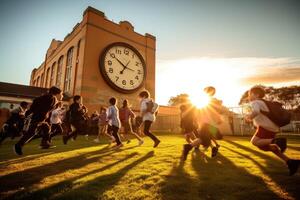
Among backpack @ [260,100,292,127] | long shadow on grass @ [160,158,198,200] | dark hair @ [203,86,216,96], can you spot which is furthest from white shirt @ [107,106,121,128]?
backpack @ [260,100,292,127]

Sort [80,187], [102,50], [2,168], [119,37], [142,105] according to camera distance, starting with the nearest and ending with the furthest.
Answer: [80,187], [2,168], [142,105], [102,50], [119,37]

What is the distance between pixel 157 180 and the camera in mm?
2893

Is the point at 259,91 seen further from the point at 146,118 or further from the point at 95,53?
the point at 95,53

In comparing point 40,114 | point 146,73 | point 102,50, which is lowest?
point 40,114

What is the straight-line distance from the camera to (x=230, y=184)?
8.98 ft

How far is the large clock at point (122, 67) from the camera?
661 inches

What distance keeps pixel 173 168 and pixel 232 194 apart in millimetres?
1441

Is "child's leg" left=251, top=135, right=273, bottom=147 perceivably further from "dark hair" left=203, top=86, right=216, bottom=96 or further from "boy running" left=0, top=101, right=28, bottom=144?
"boy running" left=0, top=101, right=28, bottom=144

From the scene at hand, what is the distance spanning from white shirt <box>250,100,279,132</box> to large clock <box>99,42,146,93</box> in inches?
560

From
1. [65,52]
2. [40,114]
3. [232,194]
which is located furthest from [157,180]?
[65,52]

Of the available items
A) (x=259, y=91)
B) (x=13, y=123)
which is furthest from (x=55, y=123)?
(x=259, y=91)

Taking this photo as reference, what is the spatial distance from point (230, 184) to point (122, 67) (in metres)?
16.1

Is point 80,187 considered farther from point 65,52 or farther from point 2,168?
point 65,52

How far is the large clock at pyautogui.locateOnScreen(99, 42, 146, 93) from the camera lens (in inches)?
661
